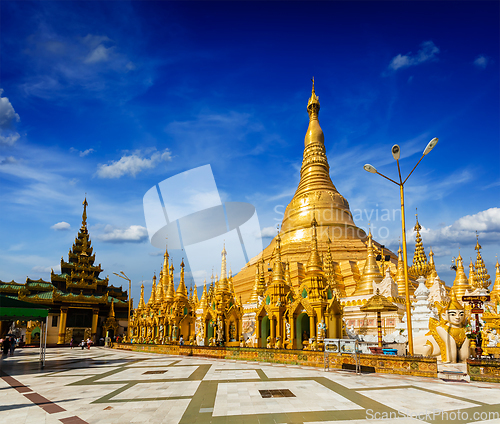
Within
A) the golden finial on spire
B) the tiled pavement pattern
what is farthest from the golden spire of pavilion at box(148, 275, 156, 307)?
the golden finial on spire

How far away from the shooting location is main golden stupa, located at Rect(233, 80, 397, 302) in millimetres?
44031

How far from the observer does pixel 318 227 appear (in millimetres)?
51062

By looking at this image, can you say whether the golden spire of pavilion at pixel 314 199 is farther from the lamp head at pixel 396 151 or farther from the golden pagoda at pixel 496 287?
the lamp head at pixel 396 151

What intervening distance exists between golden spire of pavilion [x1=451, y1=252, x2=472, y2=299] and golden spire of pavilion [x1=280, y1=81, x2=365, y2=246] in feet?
48.5

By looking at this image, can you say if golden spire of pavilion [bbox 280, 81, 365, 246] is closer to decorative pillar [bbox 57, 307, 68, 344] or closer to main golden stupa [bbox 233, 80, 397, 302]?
main golden stupa [bbox 233, 80, 397, 302]

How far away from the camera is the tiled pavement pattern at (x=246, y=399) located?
7355 mm

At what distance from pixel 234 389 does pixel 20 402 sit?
5.62 metres

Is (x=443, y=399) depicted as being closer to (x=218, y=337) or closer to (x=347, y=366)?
(x=347, y=366)

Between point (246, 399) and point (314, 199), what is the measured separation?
151 ft

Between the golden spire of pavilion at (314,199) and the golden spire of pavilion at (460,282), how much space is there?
14.8 meters

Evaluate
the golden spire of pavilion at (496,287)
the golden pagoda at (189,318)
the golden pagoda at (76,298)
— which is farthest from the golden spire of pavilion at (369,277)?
the golden pagoda at (76,298)

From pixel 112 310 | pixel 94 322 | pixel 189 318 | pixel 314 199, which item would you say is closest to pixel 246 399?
pixel 189 318

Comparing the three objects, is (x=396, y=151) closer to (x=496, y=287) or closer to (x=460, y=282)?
(x=460, y=282)

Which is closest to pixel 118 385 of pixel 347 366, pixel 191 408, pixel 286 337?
pixel 191 408
